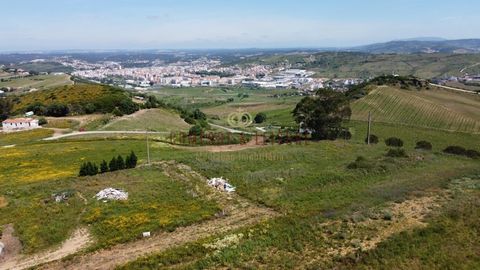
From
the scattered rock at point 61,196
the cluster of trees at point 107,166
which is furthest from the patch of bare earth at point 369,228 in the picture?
the cluster of trees at point 107,166

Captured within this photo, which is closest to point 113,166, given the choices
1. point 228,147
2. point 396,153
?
point 228,147

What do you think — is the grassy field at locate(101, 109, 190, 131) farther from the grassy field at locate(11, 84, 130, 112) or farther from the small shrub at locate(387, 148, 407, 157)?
the small shrub at locate(387, 148, 407, 157)

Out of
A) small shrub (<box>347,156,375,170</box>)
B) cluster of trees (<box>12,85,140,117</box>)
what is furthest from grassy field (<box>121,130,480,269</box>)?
cluster of trees (<box>12,85,140,117</box>)

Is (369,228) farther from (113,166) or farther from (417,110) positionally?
(417,110)

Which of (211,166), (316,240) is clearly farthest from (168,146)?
(316,240)

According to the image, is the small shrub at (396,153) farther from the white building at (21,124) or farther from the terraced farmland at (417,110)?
the white building at (21,124)

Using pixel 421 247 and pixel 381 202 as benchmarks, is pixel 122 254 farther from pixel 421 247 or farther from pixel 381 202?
pixel 381 202

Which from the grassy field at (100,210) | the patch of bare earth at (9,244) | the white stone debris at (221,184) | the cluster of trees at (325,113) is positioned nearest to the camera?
the patch of bare earth at (9,244)
